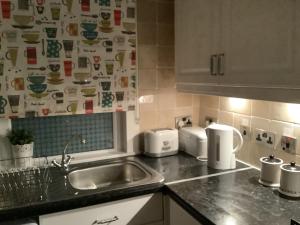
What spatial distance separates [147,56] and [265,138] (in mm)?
946

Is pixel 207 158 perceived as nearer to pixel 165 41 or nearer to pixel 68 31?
pixel 165 41

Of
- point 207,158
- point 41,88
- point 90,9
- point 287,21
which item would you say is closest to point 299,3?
point 287,21

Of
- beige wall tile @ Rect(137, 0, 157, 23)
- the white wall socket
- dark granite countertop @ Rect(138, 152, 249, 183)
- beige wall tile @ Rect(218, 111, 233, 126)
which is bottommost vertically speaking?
dark granite countertop @ Rect(138, 152, 249, 183)

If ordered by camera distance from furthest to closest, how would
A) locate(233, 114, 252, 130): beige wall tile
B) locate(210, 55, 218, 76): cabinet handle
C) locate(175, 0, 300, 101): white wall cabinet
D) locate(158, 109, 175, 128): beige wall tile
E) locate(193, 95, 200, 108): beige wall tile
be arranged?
locate(193, 95, 200, 108): beige wall tile → locate(158, 109, 175, 128): beige wall tile → locate(233, 114, 252, 130): beige wall tile → locate(210, 55, 218, 76): cabinet handle → locate(175, 0, 300, 101): white wall cabinet

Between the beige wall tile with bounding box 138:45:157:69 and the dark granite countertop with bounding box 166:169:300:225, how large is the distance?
879 mm

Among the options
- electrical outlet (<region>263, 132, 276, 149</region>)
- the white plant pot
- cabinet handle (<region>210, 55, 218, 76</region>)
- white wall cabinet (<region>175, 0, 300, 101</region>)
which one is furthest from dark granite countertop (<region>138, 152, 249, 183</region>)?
the white plant pot

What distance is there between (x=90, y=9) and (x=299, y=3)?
122 cm

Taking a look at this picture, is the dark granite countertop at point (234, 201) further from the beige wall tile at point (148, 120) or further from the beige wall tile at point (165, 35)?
the beige wall tile at point (165, 35)

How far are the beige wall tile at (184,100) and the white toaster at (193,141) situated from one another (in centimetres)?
20

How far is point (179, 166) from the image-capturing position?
5.93 ft

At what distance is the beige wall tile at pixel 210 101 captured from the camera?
203 centimetres

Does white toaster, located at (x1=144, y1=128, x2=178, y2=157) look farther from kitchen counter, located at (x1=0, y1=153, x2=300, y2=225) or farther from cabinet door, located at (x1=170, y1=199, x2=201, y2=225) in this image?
cabinet door, located at (x1=170, y1=199, x2=201, y2=225)

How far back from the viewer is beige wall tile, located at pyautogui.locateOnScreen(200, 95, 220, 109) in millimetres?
2035

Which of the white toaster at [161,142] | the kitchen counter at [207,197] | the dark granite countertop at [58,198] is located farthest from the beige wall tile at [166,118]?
the dark granite countertop at [58,198]
